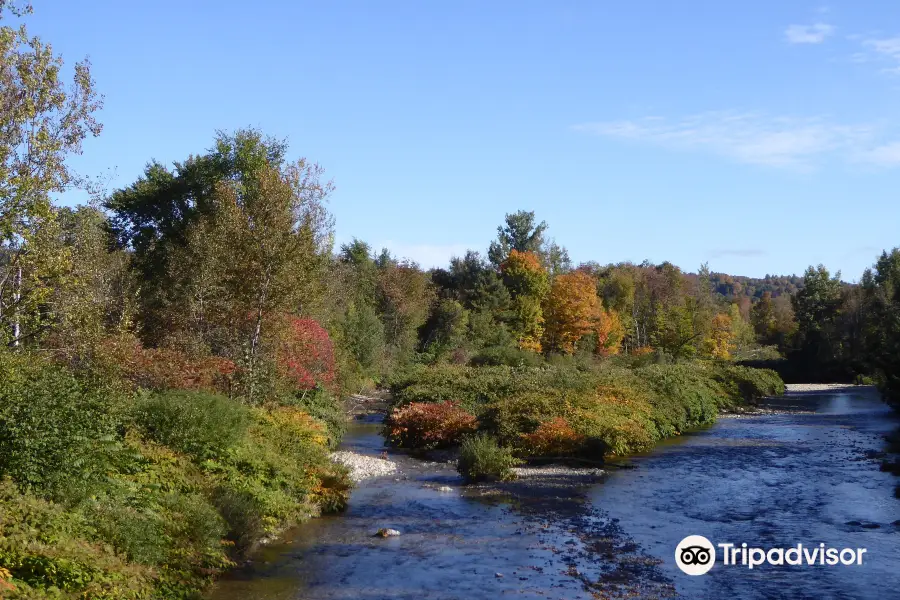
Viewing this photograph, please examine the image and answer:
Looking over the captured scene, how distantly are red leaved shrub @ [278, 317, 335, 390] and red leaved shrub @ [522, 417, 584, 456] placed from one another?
7427 mm

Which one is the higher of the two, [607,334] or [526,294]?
[526,294]

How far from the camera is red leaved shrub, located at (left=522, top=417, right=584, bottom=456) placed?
24.6 meters

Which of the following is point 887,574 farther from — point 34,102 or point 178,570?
point 34,102

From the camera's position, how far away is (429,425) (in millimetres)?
27641

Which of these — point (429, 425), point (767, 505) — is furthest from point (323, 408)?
point (767, 505)

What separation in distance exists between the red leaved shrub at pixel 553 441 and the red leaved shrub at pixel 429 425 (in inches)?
116

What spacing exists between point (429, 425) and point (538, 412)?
4.30m

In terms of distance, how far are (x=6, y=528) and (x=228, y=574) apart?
13.2 ft

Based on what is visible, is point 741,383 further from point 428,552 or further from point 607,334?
point 428,552

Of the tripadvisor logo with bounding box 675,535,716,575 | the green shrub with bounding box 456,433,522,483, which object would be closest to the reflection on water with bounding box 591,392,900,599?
the tripadvisor logo with bounding box 675,535,716,575

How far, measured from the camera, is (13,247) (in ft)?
44.4

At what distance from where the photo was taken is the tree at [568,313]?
63.1m

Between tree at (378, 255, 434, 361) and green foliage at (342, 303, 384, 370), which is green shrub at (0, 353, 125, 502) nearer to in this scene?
green foliage at (342, 303, 384, 370)

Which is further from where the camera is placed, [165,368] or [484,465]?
[484,465]
